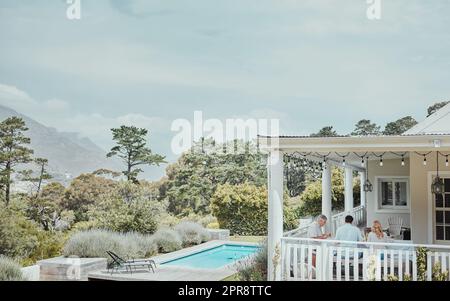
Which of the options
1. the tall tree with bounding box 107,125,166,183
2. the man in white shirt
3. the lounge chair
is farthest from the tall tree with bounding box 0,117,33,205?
the man in white shirt

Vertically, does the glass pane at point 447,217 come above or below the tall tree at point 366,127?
below

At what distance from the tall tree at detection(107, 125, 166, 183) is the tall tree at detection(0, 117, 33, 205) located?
4147 millimetres

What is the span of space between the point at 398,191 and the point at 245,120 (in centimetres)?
1298

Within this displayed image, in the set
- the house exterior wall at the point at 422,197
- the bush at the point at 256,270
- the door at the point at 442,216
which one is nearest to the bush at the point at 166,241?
the bush at the point at 256,270

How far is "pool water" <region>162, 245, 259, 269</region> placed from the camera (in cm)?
1114

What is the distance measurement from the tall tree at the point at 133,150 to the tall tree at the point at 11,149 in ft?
13.6

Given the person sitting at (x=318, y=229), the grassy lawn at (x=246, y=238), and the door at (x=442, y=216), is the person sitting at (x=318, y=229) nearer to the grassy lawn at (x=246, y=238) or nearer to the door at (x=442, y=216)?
the door at (x=442, y=216)

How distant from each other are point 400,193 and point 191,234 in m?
5.99

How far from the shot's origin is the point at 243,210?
1606cm

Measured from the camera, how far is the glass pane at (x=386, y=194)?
11.6m

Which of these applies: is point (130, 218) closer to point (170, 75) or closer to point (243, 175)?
point (243, 175)

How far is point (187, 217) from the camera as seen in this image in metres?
17.7

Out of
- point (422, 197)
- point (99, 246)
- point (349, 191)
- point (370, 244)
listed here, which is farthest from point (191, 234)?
point (370, 244)

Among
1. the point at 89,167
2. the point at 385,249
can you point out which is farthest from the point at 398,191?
the point at 89,167
